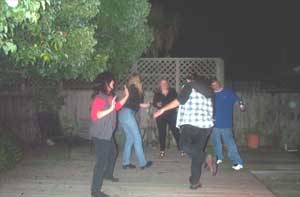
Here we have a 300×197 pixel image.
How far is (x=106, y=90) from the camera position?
30.1 feet

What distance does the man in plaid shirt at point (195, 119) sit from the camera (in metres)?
9.72

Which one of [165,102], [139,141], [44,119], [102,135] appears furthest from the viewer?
[44,119]

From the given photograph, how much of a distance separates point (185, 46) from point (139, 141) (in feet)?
35.8

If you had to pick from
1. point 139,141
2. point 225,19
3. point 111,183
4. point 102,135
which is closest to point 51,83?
point 139,141

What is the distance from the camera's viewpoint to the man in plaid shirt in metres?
9.72

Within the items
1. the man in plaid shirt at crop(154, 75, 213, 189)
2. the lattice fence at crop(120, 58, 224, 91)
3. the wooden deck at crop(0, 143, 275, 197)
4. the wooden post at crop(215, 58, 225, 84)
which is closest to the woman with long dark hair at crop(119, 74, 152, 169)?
the wooden deck at crop(0, 143, 275, 197)

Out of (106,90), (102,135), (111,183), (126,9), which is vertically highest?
(126,9)

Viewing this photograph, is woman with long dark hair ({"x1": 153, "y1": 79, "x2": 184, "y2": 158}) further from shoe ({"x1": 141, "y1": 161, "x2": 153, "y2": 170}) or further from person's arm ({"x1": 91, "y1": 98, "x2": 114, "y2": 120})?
person's arm ({"x1": 91, "y1": 98, "x2": 114, "y2": 120})

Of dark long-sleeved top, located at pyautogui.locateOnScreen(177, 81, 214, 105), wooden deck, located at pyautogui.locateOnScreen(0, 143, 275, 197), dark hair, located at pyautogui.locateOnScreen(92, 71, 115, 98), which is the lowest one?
wooden deck, located at pyautogui.locateOnScreen(0, 143, 275, 197)

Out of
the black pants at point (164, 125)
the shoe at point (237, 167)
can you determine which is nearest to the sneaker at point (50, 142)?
the black pants at point (164, 125)

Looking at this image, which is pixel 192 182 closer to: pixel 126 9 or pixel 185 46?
pixel 126 9

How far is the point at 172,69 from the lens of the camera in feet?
49.1

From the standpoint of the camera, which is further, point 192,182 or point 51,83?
point 51,83

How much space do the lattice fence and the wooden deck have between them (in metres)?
2.66
